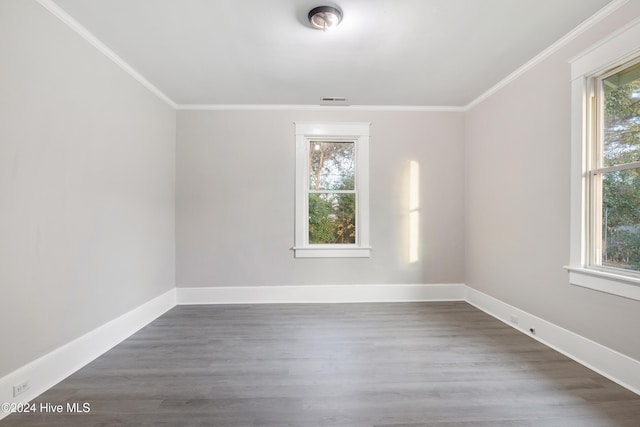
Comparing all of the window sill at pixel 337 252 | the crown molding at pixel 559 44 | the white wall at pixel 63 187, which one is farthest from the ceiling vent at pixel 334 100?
the white wall at pixel 63 187

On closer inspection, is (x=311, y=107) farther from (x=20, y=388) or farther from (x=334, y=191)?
(x=20, y=388)

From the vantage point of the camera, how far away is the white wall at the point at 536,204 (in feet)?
6.78

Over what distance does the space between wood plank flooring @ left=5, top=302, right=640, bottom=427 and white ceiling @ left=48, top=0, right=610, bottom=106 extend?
8.48 feet

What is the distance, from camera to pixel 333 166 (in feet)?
12.9

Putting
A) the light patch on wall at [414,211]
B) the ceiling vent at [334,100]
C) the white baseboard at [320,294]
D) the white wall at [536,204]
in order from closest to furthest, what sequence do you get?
1. the white wall at [536,204]
2. the ceiling vent at [334,100]
3. the white baseboard at [320,294]
4. the light patch on wall at [414,211]

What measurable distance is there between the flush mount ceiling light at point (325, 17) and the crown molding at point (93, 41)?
68.7 inches

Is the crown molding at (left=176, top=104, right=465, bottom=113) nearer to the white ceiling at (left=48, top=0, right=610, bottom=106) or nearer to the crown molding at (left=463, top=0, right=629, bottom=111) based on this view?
the white ceiling at (left=48, top=0, right=610, bottom=106)

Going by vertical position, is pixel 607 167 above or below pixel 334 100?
below

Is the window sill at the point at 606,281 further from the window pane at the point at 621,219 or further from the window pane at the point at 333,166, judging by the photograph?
the window pane at the point at 333,166

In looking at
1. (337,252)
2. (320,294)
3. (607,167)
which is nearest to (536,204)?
(607,167)

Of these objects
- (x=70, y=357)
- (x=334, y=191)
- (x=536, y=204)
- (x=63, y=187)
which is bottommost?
(x=70, y=357)

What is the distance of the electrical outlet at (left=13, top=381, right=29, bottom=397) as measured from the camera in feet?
5.56

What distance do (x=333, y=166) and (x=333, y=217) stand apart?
2.32 ft

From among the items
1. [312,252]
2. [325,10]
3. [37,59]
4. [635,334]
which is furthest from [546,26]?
[37,59]
